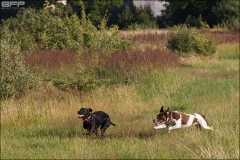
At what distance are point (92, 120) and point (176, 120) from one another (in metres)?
1.62

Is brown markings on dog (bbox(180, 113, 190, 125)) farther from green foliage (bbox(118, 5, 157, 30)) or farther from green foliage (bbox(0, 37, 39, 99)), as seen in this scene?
green foliage (bbox(118, 5, 157, 30))

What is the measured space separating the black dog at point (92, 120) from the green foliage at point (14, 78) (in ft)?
15.7

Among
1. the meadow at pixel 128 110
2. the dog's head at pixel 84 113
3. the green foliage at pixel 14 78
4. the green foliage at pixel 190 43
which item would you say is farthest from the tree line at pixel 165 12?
the dog's head at pixel 84 113

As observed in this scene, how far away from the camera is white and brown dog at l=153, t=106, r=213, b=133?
10.8m

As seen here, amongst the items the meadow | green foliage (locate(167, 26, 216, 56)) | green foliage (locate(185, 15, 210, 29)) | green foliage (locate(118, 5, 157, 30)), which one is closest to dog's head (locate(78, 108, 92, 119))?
the meadow

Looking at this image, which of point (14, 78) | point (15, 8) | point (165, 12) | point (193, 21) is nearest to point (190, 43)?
point (14, 78)

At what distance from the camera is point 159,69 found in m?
19.3

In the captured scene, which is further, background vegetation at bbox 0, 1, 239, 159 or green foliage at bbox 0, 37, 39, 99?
green foliage at bbox 0, 37, 39, 99

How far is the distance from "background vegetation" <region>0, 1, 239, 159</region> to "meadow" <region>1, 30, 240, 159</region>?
0.02 metres

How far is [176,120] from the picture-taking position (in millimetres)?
11000

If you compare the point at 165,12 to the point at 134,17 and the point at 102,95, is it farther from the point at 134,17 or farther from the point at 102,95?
the point at 102,95

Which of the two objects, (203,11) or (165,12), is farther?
(165,12)

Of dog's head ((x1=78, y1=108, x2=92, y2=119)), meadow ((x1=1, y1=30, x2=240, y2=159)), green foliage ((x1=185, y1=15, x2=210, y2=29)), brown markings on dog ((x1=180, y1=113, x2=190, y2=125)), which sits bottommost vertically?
meadow ((x1=1, y1=30, x2=240, y2=159))

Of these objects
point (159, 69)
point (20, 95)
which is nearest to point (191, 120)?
point (20, 95)
